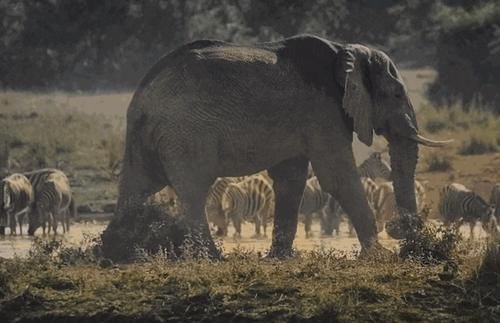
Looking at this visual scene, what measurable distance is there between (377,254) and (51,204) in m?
12.1

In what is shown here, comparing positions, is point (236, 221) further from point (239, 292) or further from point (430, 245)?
point (239, 292)

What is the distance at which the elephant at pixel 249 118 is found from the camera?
18.4 m

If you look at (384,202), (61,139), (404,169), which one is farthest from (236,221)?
Result: (61,139)

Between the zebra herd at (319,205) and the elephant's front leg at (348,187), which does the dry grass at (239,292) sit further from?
the zebra herd at (319,205)

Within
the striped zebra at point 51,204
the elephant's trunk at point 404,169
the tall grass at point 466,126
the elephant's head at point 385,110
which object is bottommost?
the striped zebra at point 51,204

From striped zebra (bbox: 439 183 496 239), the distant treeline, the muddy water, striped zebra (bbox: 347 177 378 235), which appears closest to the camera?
the muddy water

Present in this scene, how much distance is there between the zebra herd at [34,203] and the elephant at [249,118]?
363 inches

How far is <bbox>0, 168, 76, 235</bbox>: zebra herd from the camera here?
28172 mm

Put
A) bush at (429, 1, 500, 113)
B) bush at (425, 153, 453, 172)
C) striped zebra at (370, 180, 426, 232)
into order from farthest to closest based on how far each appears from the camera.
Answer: bush at (429, 1, 500, 113)
bush at (425, 153, 453, 172)
striped zebra at (370, 180, 426, 232)

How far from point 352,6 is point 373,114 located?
32.5 metres

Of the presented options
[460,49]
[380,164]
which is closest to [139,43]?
[460,49]

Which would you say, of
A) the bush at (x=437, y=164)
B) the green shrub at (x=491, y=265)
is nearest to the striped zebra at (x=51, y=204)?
the bush at (x=437, y=164)

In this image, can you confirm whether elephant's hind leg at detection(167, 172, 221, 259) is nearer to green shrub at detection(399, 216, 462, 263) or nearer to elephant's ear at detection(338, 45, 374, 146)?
elephant's ear at detection(338, 45, 374, 146)

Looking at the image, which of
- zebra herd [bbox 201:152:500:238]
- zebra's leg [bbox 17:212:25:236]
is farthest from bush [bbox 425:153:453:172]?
zebra's leg [bbox 17:212:25:236]
